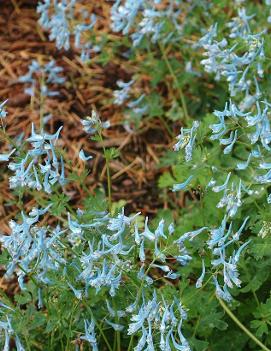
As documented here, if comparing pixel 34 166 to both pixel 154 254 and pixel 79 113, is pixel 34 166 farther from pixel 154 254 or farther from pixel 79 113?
pixel 79 113

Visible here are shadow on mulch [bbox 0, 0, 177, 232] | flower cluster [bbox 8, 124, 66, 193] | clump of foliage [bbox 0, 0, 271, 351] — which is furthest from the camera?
shadow on mulch [bbox 0, 0, 177, 232]

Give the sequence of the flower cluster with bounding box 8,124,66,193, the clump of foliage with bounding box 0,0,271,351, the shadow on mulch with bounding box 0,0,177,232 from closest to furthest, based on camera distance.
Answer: the clump of foliage with bounding box 0,0,271,351 → the flower cluster with bounding box 8,124,66,193 → the shadow on mulch with bounding box 0,0,177,232

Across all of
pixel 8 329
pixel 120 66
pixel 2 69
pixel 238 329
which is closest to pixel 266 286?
pixel 238 329

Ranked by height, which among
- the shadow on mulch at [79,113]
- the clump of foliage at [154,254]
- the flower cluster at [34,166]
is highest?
the flower cluster at [34,166]

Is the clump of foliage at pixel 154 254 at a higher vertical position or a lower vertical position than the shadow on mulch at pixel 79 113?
higher

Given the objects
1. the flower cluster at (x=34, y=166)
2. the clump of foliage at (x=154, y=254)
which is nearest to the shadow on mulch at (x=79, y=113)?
the clump of foliage at (x=154, y=254)

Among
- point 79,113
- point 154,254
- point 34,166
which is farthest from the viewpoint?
point 79,113

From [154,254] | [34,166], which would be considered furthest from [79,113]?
[154,254]

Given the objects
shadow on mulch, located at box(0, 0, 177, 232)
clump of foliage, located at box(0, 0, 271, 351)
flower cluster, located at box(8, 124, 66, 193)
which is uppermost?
flower cluster, located at box(8, 124, 66, 193)

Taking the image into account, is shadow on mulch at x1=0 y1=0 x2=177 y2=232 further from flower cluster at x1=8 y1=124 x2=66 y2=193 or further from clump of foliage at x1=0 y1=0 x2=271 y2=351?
flower cluster at x1=8 y1=124 x2=66 y2=193

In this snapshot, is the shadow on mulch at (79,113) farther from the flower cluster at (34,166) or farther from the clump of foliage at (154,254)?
the flower cluster at (34,166)

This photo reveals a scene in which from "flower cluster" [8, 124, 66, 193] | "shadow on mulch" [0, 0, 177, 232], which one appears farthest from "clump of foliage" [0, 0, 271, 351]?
"shadow on mulch" [0, 0, 177, 232]
